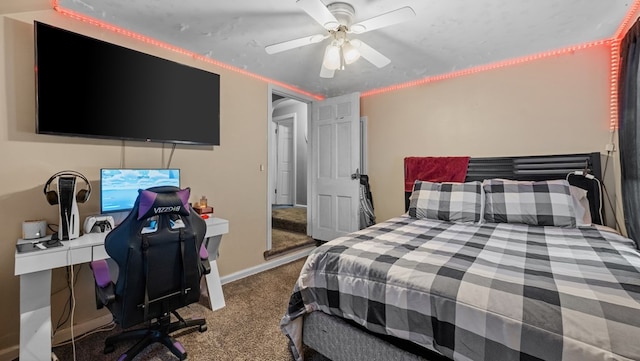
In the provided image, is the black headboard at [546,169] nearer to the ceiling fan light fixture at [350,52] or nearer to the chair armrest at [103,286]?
the ceiling fan light fixture at [350,52]

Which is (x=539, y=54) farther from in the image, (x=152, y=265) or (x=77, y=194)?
(x=77, y=194)

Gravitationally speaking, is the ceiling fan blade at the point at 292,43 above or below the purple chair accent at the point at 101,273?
above

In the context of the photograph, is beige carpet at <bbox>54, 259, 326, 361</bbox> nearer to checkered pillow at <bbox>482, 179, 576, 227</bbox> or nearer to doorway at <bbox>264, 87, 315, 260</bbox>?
checkered pillow at <bbox>482, 179, 576, 227</bbox>

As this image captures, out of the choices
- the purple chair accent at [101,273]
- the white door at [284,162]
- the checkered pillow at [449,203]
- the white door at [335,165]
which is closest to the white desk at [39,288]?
the purple chair accent at [101,273]

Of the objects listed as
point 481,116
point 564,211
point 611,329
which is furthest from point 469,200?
point 611,329

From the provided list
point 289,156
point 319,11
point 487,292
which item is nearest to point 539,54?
point 319,11

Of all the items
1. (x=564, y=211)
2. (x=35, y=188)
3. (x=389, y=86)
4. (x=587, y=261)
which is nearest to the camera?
(x=587, y=261)

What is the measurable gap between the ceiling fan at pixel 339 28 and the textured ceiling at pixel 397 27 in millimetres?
121

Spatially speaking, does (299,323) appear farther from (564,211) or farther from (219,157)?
(564,211)

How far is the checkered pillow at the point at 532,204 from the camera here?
216cm

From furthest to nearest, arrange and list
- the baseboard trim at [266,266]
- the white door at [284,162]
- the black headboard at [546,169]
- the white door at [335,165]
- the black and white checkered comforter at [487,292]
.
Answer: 1. the white door at [284,162]
2. the white door at [335,165]
3. the baseboard trim at [266,266]
4. the black headboard at [546,169]
5. the black and white checkered comforter at [487,292]

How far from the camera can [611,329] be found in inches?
33.4

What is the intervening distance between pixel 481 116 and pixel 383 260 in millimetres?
2370

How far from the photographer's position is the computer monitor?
192cm
